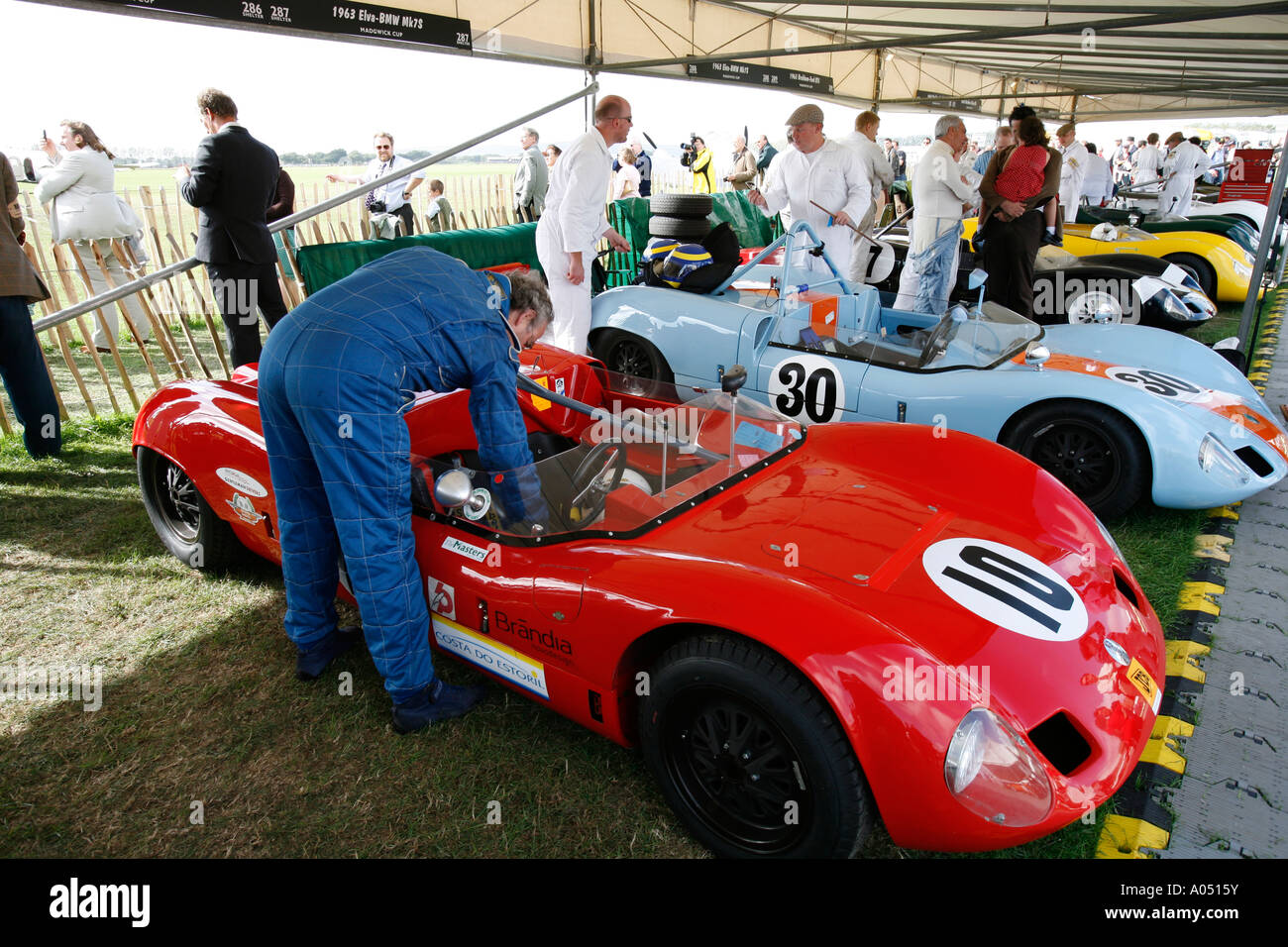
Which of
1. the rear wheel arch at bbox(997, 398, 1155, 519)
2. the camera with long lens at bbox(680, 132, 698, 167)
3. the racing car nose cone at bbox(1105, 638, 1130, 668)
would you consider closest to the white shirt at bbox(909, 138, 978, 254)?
the rear wheel arch at bbox(997, 398, 1155, 519)

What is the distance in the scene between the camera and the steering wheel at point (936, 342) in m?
4.12

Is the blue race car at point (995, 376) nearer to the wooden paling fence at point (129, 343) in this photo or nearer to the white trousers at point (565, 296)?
the white trousers at point (565, 296)

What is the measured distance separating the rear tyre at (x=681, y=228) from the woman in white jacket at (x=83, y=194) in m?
4.34

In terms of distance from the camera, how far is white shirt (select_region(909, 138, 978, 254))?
596 centimetres

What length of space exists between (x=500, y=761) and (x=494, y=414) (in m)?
1.06

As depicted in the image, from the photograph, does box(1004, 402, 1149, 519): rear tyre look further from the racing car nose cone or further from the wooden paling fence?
the wooden paling fence

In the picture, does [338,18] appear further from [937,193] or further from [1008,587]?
[1008,587]

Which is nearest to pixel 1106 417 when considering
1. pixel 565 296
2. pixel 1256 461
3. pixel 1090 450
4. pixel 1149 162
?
pixel 1090 450

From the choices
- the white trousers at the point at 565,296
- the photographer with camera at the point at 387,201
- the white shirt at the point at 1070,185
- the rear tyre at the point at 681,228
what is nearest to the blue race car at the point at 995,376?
the white trousers at the point at 565,296

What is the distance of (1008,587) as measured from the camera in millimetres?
2045

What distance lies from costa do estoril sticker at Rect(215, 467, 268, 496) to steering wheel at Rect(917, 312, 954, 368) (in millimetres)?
3085

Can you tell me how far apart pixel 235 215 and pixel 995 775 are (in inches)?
197
